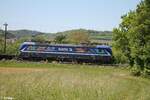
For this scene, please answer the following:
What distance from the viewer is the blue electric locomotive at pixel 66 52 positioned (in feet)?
218

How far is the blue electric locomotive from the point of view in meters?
66.4

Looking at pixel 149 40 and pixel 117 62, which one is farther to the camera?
pixel 117 62

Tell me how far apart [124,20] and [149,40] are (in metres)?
7.13

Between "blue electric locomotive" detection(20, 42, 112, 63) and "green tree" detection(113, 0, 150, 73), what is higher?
"green tree" detection(113, 0, 150, 73)

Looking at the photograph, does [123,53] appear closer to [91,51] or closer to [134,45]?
[134,45]

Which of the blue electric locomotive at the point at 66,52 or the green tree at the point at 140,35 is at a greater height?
the green tree at the point at 140,35

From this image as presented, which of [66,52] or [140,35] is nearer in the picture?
[140,35]

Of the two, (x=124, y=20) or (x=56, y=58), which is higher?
(x=124, y=20)

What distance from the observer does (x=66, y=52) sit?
66.8 m

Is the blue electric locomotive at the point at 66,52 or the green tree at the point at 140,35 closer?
the green tree at the point at 140,35

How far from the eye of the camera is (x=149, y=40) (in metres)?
41.8

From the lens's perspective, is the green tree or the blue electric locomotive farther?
the blue electric locomotive

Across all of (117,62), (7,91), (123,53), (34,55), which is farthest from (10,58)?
(7,91)

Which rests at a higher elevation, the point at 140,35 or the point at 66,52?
the point at 140,35
